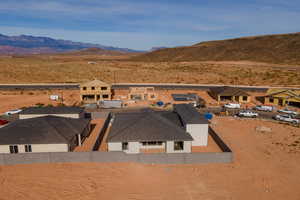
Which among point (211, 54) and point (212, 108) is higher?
point (211, 54)

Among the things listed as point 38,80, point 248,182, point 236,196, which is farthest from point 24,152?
point 38,80

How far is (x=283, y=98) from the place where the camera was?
165 ft

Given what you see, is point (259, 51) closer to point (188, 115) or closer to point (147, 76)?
point (147, 76)

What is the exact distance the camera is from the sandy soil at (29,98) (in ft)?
168

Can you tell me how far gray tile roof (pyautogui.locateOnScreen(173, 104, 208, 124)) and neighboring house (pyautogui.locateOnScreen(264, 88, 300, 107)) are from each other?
93.0 ft

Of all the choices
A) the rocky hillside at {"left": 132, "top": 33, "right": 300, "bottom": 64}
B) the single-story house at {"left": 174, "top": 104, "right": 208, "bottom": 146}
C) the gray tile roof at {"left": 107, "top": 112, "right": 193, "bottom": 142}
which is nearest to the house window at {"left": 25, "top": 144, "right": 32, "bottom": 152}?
the gray tile roof at {"left": 107, "top": 112, "right": 193, "bottom": 142}

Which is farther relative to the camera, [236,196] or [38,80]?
[38,80]

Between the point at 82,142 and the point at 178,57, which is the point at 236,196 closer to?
the point at 82,142

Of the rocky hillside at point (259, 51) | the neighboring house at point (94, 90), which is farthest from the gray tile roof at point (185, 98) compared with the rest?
the rocky hillside at point (259, 51)

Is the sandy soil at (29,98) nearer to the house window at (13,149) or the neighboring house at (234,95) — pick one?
the house window at (13,149)

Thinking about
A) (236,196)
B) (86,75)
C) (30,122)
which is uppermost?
(86,75)

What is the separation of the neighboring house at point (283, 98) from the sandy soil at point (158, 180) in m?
28.0

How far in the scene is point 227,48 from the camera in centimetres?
18975

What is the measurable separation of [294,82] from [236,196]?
240ft
